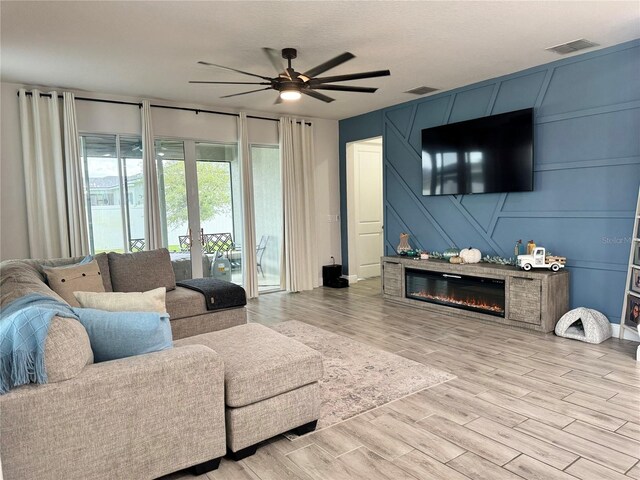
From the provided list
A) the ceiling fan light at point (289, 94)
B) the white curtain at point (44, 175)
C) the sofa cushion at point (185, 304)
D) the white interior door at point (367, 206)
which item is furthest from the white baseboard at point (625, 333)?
the white curtain at point (44, 175)

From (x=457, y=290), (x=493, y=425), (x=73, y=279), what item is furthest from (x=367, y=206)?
(x=493, y=425)

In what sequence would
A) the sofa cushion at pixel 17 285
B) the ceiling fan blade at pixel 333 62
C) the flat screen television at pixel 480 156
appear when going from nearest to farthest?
the sofa cushion at pixel 17 285, the ceiling fan blade at pixel 333 62, the flat screen television at pixel 480 156

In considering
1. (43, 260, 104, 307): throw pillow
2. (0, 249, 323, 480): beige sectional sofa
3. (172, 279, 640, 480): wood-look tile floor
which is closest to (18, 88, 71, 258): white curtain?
(43, 260, 104, 307): throw pillow

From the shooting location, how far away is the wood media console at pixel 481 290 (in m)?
4.34

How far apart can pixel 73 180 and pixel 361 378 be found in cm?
396

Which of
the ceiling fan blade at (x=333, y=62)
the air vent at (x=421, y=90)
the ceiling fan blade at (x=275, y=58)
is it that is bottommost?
the ceiling fan blade at (x=333, y=62)

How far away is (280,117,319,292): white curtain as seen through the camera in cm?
674

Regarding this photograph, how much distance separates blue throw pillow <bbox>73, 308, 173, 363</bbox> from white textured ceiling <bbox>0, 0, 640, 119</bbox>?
2.20 meters

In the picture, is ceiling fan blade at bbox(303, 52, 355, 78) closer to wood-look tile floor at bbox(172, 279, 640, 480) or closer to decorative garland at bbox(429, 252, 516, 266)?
wood-look tile floor at bbox(172, 279, 640, 480)

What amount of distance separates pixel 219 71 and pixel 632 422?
4.54 meters

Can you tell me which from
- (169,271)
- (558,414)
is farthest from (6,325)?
(558,414)

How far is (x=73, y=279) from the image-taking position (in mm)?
3547

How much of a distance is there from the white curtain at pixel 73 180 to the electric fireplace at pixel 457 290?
4.04 metres

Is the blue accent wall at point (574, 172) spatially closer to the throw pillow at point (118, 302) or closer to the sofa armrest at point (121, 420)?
the sofa armrest at point (121, 420)
